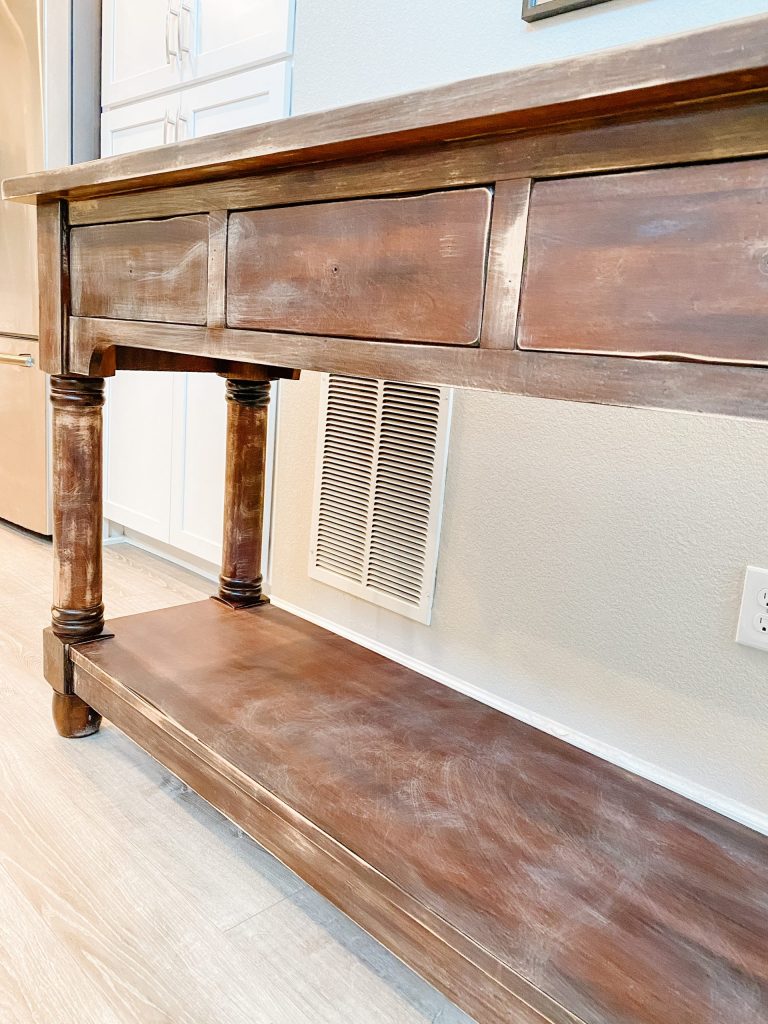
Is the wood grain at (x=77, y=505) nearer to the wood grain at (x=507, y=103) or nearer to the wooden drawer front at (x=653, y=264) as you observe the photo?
the wood grain at (x=507, y=103)

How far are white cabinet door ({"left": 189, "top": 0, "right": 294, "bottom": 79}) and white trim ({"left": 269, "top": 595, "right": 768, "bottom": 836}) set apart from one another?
129 centimetres

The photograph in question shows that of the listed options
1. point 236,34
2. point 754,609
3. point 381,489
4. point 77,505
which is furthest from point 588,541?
point 236,34

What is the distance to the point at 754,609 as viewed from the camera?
3.47 feet

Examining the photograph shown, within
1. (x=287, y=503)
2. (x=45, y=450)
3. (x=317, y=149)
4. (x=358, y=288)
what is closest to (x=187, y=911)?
(x=358, y=288)

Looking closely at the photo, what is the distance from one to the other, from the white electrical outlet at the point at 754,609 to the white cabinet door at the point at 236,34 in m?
1.39

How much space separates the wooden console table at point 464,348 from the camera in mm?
483

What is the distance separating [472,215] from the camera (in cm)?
59

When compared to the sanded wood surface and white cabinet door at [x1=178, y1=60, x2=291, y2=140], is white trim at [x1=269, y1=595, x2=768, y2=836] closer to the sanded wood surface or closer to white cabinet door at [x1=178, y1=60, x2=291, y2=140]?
the sanded wood surface

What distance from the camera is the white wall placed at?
1087mm

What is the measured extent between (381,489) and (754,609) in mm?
733

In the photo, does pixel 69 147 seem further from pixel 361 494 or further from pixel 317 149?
pixel 317 149

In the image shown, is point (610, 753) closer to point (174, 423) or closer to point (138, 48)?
point (174, 423)

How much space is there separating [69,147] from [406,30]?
3.89 feet

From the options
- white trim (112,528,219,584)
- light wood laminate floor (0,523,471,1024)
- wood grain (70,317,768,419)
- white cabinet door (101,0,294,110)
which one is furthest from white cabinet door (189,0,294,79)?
light wood laminate floor (0,523,471,1024)
